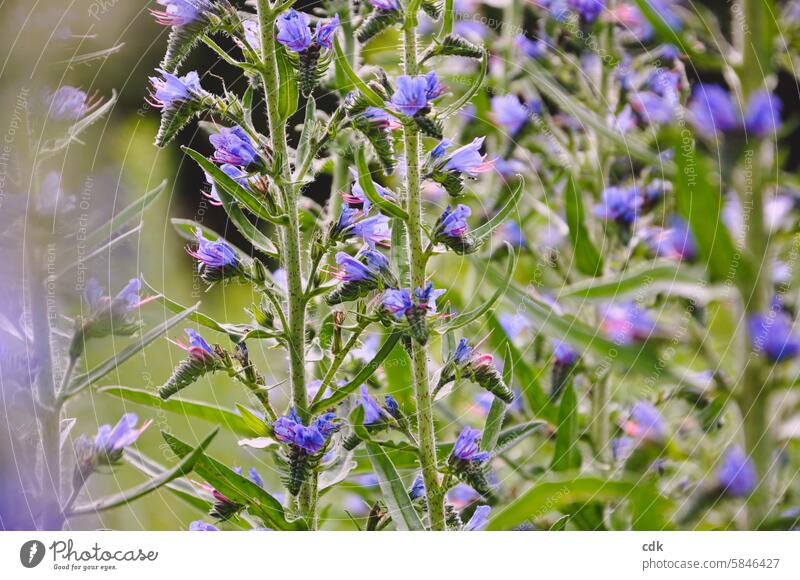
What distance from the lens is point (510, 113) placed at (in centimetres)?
148

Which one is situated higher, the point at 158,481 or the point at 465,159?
the point at 465,159

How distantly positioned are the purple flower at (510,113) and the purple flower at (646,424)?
48 cm

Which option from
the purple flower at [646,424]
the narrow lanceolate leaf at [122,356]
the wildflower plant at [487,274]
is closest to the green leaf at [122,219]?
the wildflower plant at [487,274]

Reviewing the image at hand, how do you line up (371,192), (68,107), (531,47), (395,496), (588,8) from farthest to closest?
(531,47), (588,8), (68,107), (395,496), (371,192)

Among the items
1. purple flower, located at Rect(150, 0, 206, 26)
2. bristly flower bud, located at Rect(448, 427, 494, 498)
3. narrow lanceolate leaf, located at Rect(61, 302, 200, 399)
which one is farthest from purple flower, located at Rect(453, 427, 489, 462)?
purple flower, located at Rect(150, 0, 206, 26)

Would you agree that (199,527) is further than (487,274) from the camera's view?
No

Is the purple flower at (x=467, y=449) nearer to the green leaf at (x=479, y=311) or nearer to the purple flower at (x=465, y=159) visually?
the green leaf at (x=479, y=311)

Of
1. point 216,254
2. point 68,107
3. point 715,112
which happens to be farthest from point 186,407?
point 715,112

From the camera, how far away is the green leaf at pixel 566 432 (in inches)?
47.9

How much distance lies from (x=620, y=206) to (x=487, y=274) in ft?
0.81

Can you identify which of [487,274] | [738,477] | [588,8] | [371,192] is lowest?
[738,477]

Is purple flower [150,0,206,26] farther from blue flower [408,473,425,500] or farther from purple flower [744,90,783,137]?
purple flower [744,90,783,137]

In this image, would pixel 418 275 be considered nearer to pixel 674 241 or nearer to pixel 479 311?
pixel 479 311
